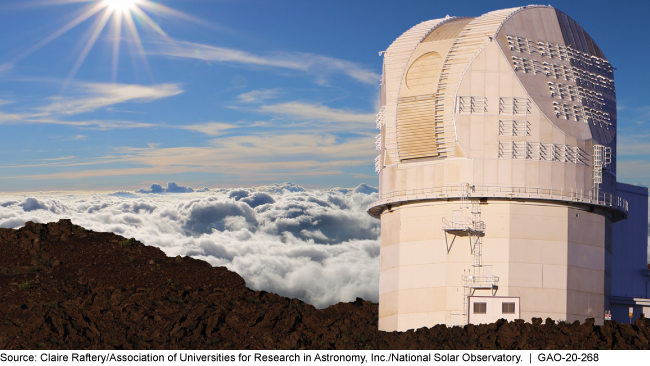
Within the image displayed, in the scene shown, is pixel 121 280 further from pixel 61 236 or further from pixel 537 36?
pixel 537 36

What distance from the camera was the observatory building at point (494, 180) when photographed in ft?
168

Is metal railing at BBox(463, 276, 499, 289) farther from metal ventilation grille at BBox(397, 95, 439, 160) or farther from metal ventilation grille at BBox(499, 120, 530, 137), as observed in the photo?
metal ventilation grille at BBox(499, 120, 530, 137)

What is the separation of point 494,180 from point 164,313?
2340 centimetres

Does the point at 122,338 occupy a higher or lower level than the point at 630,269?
lower

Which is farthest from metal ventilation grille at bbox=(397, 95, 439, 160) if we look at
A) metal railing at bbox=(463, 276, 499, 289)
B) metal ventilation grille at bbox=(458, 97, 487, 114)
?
metal railing at bbox=(463, 276, 499, 289)

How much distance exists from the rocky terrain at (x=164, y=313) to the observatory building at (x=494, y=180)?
6.53 ft

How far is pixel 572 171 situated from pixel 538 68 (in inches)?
223

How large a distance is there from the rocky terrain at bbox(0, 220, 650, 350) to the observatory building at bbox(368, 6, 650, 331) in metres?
1.99

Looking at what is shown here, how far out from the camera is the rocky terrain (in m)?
49.4

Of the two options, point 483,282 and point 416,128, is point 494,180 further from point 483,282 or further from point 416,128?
point 483,282

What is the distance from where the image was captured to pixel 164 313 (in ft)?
209

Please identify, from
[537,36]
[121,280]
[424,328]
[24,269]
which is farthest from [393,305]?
[24,269]

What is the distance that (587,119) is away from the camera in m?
54.1

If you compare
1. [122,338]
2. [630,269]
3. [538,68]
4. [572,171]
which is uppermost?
[538,68]
